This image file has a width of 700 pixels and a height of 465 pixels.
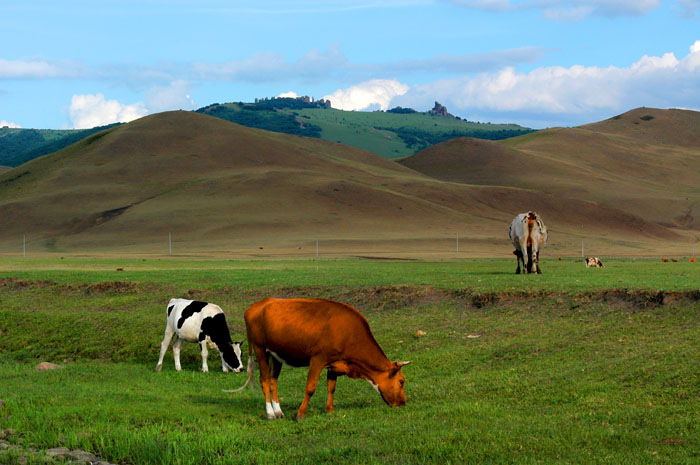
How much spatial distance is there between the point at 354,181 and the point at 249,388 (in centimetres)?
12020

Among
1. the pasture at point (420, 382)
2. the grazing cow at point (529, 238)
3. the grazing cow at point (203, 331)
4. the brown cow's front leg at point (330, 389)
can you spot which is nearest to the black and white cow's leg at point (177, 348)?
the grazing cow at point (203, 331)

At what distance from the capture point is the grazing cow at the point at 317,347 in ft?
42.8

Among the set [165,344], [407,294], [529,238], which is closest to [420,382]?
[165,344]

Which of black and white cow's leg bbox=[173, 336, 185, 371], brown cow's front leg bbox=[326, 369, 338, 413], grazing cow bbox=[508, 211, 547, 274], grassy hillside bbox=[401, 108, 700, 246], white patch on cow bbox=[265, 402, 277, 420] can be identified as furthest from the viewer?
grassy hillside bbox=[401, 108, 700, 246]

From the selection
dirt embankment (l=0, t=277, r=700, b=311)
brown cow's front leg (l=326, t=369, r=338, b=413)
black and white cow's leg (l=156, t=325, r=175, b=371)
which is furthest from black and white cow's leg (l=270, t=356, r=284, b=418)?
dirt embankment (l=0, t=277, r=700, b=311)

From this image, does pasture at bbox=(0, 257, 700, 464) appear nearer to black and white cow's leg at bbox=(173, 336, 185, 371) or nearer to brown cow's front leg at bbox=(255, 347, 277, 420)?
brown cow's front leg at bbox=(255, 347, 277, 420)

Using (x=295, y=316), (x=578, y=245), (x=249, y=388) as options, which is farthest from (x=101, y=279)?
(x=578, y=245)

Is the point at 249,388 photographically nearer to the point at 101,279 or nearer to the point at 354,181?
the point at 101,279

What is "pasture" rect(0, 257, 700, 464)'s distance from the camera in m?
11.2

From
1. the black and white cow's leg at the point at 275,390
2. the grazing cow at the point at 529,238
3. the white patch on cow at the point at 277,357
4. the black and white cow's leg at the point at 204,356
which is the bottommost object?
the black and white cow's leg at the point at 204,356

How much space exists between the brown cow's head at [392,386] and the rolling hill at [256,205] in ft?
207

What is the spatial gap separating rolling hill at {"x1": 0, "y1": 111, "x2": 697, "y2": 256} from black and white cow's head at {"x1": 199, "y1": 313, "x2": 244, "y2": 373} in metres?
56.4

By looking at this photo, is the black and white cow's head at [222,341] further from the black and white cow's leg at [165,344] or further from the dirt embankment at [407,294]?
the dirt embankment at [407,294]

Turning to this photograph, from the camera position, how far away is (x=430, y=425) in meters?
12.1
